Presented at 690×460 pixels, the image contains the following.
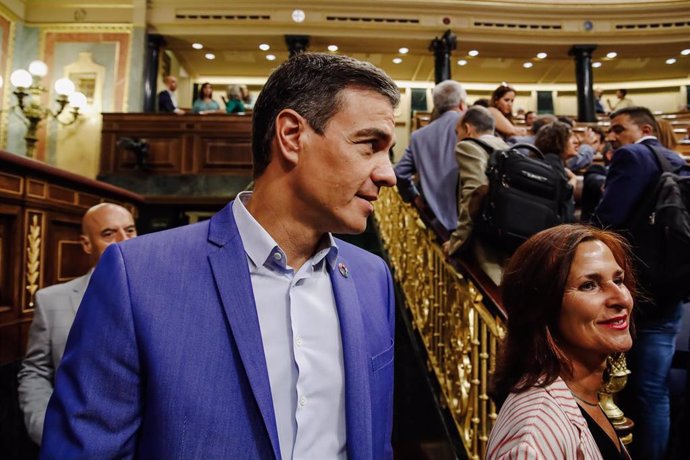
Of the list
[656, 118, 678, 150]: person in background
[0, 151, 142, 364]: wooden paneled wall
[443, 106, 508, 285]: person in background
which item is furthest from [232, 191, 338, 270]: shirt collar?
[0, 151, 142, 364]: wooden paneled wall

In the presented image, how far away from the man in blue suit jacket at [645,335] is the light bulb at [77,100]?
9682 mm

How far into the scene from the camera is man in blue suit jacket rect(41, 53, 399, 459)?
79cm

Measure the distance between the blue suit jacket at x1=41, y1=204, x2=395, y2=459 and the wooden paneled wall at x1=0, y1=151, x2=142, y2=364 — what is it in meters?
2.41

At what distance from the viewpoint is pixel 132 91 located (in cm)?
1004

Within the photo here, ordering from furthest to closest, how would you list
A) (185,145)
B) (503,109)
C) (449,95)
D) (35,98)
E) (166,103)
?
Answer: (35,98)
(166,103)
(185,145)
(503,109)
(449,95)

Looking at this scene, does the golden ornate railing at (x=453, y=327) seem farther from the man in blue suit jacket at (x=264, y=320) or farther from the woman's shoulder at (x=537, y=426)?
the man in blue suit jacket at (x=264, y=320)

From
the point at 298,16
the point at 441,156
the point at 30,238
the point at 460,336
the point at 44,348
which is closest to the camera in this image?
the point at 44,348

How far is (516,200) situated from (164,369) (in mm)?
1641

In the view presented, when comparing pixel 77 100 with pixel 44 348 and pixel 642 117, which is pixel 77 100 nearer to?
pixel 44 348

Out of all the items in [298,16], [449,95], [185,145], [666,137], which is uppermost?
[298,16]

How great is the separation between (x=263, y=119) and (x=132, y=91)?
10437 mm

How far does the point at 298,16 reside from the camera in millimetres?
10672

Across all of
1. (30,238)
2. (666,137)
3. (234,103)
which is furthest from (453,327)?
(234,103)

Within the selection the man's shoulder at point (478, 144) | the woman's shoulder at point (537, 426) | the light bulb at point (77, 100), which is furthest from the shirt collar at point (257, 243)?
the light bulb at point (77, 100)
